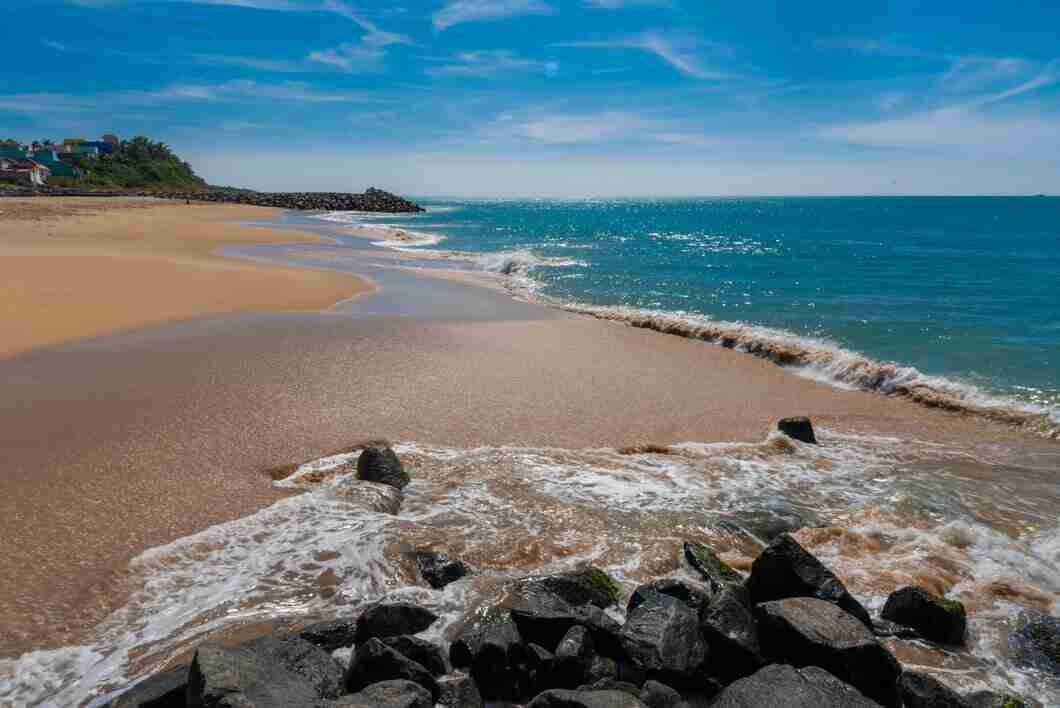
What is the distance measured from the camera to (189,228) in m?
45.3

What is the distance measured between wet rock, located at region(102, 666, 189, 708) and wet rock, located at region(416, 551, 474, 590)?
88.5 inches

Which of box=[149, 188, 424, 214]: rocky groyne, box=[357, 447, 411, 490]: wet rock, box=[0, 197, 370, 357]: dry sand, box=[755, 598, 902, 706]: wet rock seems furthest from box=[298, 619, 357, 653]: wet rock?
box=[149, 188, 424, 214]: rocky groyne

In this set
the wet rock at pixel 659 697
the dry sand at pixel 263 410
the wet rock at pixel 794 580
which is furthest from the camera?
the dry sand at pixel 263 410

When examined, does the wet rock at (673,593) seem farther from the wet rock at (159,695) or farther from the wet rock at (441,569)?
the wet rock at (159,695)

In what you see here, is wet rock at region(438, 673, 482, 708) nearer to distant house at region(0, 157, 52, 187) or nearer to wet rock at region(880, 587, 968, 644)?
wet rock at region(880, 587, 968, 644)

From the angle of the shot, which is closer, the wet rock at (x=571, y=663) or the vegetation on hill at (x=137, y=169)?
the wet rock at (x=571, y=663)

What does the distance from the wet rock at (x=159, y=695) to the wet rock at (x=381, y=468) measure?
3.69 meters

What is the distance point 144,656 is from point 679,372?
11.3 meters

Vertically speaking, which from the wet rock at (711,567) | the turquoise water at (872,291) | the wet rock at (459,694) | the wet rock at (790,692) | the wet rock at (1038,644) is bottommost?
the wet rock at (1038,644)

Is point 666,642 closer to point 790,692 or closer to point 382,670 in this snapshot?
point 790,692

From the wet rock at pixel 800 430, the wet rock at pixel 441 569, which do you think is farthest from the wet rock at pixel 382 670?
the wet rock at pixel 800 430

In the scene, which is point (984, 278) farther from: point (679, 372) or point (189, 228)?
point (189, 228)

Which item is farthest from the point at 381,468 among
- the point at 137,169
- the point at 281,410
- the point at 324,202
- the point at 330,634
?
the point at 137,169

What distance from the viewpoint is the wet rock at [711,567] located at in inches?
235
